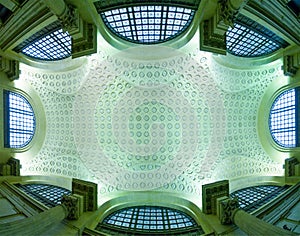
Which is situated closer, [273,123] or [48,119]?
[273,123]

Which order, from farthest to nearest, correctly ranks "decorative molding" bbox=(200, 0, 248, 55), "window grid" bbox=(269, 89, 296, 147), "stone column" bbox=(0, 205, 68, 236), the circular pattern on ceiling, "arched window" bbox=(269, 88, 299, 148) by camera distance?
the circular pattern on ceiling → "window grid" bbox=(269, 89, 296, 147) → "arched window" bbox=(269, 88, 299, 148) → "decorative molding" bbox=(200, 0, 248, 55) → "stone column" bbox=(0, 205, 68, 236)

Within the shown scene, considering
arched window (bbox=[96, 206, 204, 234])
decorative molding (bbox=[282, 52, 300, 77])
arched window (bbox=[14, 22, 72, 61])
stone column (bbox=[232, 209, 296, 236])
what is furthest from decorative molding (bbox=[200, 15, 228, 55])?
arched window (bbox=[96, 206, 204, 234])

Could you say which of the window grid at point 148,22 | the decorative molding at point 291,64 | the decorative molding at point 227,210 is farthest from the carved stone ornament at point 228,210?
the window grid at point 148,22

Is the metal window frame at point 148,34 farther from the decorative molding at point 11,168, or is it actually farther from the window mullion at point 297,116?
the decorative molding at point 11,168

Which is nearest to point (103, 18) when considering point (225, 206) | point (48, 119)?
point (48, 119)

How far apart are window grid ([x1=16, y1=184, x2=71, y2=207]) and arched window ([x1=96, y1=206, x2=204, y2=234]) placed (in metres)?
4.52

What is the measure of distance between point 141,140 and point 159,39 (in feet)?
33.8

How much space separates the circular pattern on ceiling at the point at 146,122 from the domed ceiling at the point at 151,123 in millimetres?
97

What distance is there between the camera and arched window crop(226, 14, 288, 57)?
20728mm

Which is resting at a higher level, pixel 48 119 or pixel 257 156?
pixel 48 119

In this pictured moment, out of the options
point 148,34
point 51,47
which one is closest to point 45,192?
point 51,47

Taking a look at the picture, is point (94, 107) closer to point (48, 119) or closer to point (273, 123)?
point (48, 119)

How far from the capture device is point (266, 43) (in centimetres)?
2250

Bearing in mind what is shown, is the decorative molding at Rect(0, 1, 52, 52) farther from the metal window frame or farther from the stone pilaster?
the metal window frame
